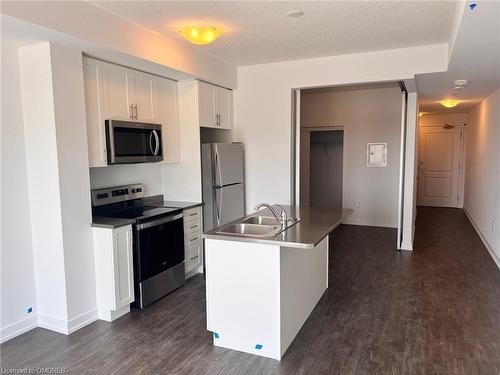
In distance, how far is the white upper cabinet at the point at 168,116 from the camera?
4086 mm

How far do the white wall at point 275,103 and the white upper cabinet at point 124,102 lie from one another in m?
1.05

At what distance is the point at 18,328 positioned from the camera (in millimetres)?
3002

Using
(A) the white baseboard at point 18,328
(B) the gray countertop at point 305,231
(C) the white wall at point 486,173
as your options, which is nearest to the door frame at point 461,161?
(C) the white wall at point 486,173

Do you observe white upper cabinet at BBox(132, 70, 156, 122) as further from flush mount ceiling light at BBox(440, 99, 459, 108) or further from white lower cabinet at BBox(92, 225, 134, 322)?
flush mount ceiling light at BBox(440, 99, 459, 108)

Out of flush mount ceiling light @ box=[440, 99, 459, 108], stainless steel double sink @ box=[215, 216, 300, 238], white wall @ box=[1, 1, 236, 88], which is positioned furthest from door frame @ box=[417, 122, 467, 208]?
stainless steel double sink @ box=[215, 216, 300, 238]

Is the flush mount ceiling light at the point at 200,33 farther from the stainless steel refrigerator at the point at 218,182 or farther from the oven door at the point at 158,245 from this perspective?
the oven door at the point at 158,245

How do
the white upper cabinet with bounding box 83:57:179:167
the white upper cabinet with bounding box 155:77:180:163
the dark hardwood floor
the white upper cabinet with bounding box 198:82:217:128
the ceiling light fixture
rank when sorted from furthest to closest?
the white upper cabinet with bounding box 198:82:217:128 < the white upper cabinet with bounding box 155:77:180:163 < the white upper cabinet with bounding box 83:57:179:167 < the ceiling light fixture < the dark hardwood floor

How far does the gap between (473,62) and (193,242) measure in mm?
3442

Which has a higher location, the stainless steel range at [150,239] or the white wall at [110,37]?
the white wall at [110,37]

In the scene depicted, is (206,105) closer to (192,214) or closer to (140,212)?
(192,214)

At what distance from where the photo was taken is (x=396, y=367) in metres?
2.51

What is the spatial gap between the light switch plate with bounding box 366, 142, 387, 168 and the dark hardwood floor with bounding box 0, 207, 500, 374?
9.37 feet

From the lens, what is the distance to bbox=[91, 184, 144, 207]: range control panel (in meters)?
3.58

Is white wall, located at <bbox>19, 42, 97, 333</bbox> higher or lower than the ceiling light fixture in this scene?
lower
